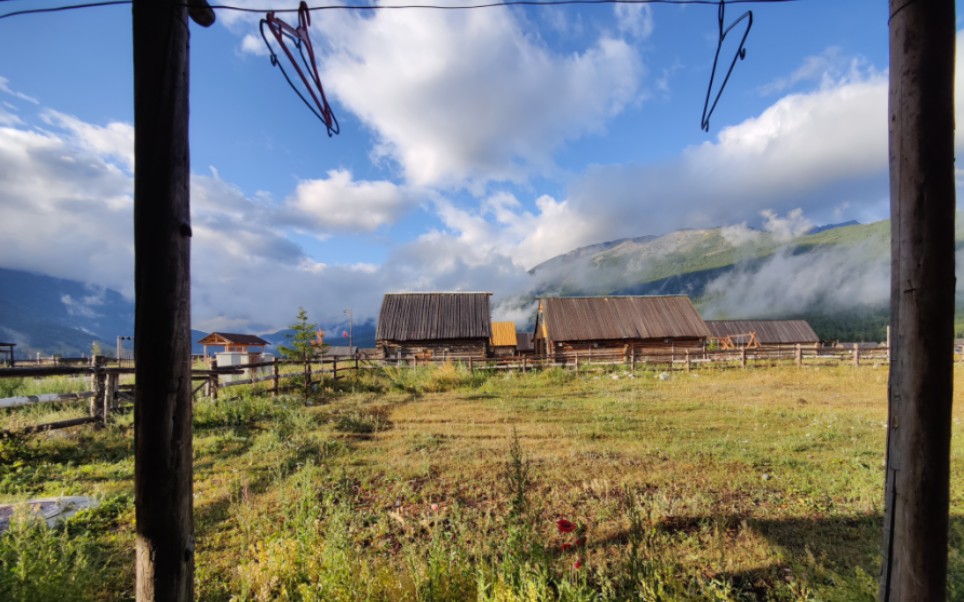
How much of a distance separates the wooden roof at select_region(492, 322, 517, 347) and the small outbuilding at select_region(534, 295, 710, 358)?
2077 cm

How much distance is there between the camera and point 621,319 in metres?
30.3

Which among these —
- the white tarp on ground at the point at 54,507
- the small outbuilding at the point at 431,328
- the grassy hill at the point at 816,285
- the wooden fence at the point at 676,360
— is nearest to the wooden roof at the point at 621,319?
the wooden fence at the point at 676,360

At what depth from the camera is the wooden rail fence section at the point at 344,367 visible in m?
8.10

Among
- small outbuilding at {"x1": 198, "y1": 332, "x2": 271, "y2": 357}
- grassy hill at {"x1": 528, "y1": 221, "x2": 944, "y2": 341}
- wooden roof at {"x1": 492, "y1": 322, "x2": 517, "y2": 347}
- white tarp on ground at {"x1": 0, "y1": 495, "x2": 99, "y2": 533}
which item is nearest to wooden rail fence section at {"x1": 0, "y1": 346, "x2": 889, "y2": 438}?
white tarp on ground at {"x1": 0, "y1": 495, "x2": 99, "y2": 533}

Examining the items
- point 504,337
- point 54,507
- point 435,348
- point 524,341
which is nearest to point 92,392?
point 54,507

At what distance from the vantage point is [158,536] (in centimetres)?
219

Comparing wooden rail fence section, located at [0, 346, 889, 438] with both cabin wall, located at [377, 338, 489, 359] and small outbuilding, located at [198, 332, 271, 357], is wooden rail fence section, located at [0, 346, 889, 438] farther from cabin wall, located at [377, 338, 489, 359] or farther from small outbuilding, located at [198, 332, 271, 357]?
small outbuilding, located at [198, 332, 271, 357]

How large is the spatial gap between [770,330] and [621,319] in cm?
4069

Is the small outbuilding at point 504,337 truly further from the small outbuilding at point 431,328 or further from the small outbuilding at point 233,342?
the small outbuilding at point 233,342

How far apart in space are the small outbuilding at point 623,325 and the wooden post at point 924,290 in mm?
25956

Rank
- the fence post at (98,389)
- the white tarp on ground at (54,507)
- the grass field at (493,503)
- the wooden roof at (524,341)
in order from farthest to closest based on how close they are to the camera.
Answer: the wooden roof at (524,341) < the fence post at (98,389) < the white tarp on ground at (54,507) < the grass field at (493,503)

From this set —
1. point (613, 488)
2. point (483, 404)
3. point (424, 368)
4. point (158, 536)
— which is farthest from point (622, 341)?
point (158, 536)

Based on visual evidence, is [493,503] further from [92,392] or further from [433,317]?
[433,317]

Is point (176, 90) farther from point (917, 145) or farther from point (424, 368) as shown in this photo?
point (424, 368)
